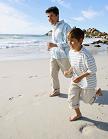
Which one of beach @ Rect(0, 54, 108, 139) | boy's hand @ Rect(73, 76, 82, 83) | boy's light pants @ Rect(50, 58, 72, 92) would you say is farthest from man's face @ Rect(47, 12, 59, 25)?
boy's hand @ Rect(73, 76, 82, 83)

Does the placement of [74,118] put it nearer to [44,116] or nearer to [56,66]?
[44,116]

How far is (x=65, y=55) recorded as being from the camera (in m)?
5.37

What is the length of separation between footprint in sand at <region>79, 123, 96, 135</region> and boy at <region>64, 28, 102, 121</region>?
24 centimetres

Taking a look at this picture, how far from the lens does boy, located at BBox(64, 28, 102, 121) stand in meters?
3.83

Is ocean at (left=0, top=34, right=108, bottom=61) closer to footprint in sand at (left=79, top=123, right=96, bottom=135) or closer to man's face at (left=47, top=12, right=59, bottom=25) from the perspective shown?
man's face at (left=47, top=12, right=59, bottom=25)

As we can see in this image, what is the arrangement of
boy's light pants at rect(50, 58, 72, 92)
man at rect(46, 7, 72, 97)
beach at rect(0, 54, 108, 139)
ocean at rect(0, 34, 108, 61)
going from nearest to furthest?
beach at rect(0, 54, 108, 139) < man at rect(46, 7, 72, 97) < boy's light pants at rect(50, 58, 72, 92) < ocean at rect(0, 34, 108, 61)

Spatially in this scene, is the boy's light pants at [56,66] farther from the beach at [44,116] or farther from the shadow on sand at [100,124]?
the shadow on sand at [100,124]

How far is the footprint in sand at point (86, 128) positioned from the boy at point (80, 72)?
9.6 inches

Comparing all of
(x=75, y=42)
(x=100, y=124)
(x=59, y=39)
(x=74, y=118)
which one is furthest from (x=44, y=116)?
(x=59, y=39)

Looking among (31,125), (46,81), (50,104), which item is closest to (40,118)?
(31,125)

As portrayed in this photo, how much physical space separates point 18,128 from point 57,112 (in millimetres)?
814

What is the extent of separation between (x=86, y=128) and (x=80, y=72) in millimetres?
775

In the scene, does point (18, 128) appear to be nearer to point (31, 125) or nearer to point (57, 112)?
point (31, 125)

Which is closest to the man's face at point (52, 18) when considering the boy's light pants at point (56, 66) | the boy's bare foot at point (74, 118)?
the boy's light pants at point (56, 66)
